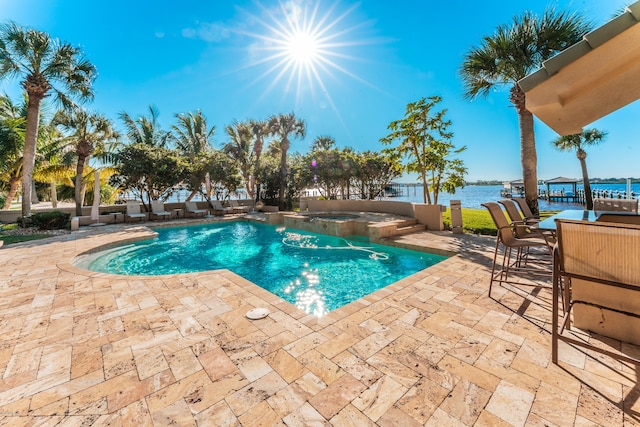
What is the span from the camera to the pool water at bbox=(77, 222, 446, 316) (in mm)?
5133

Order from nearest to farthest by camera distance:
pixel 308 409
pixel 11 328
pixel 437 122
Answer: pixel 308 409, pixel 11 328, pixel 437 122

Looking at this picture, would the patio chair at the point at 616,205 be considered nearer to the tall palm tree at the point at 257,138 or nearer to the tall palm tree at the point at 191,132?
the tall palm tree at the point at 257,138

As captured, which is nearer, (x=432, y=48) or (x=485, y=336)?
(x=485, y=336)

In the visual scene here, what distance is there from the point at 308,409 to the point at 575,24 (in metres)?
12.2

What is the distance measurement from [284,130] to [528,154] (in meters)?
14.1

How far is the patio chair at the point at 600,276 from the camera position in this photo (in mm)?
1949

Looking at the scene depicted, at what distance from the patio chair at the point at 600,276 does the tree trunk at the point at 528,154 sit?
24.9ft

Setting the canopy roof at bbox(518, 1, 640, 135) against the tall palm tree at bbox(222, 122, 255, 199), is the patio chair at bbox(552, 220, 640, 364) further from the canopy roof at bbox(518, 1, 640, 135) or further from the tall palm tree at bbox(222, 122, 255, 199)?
the tall palm tree at bbox(222, 122, 255, 199)

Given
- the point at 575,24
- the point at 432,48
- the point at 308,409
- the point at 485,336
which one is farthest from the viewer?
the point at 432,48

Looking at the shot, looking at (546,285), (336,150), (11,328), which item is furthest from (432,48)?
(11,328)

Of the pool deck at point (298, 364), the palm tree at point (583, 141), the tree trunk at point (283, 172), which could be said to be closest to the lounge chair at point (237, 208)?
the tree trunk at point (283, 172)

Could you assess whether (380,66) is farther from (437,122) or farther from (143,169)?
(143,169)

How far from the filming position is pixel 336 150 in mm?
17203

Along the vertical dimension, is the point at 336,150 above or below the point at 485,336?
above
